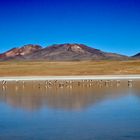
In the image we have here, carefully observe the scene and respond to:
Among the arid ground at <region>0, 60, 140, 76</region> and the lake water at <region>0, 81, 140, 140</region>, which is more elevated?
the arid ground at <region>0, 60, 140, 76</region>

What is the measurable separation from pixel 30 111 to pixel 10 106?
1997 mm

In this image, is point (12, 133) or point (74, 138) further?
point (12, 133)

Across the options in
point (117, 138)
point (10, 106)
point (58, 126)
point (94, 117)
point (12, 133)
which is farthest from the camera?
point (10, 106)

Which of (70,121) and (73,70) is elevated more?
(73,70)

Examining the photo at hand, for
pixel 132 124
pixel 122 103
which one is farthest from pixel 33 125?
pixel 122 103

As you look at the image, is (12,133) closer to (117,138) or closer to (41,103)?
(117,138)

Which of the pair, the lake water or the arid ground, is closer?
the lake water

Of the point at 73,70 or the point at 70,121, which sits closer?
the point at 70,121

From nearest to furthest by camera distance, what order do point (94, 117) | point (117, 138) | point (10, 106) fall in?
point (117, 138) → point (94, 117) → point (10, 106)

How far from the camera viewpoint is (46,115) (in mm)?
13625

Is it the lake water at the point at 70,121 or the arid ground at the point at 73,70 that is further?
the arid ground at the point at 73,70

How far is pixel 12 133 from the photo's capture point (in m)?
10.6

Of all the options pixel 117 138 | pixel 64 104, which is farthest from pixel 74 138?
pixel 64 104

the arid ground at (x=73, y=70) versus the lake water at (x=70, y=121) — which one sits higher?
the arid ground at (x=73, y=70)
